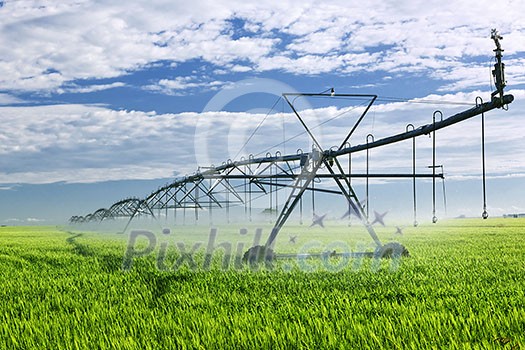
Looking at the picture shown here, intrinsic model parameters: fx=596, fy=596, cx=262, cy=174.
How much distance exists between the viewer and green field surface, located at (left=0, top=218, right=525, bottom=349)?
7.03 m

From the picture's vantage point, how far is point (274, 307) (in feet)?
31.0

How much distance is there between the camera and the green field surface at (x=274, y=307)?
7031 millimetres

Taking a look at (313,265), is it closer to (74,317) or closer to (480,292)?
(480,292)

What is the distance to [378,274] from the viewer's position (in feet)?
44.8

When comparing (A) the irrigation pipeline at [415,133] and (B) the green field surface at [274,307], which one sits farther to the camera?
(A) the irrigation pipeline at [415,133]

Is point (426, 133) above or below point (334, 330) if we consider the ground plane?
above

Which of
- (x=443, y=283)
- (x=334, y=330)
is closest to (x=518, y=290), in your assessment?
(x=443, y=283)

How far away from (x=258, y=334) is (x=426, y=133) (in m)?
9.96

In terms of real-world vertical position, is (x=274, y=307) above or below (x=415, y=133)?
below

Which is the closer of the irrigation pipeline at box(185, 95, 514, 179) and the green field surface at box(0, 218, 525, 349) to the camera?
the green field surface at box(0, 218, 525, 349)

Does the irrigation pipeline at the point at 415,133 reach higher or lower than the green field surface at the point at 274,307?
higher

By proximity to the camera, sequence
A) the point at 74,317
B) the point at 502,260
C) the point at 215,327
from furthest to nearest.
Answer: the point at 502,260, the point at 74,317, the point at 215,327

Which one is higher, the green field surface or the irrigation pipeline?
the irrigation pipeline

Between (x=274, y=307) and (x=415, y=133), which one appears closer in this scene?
(x=274, y=307)
